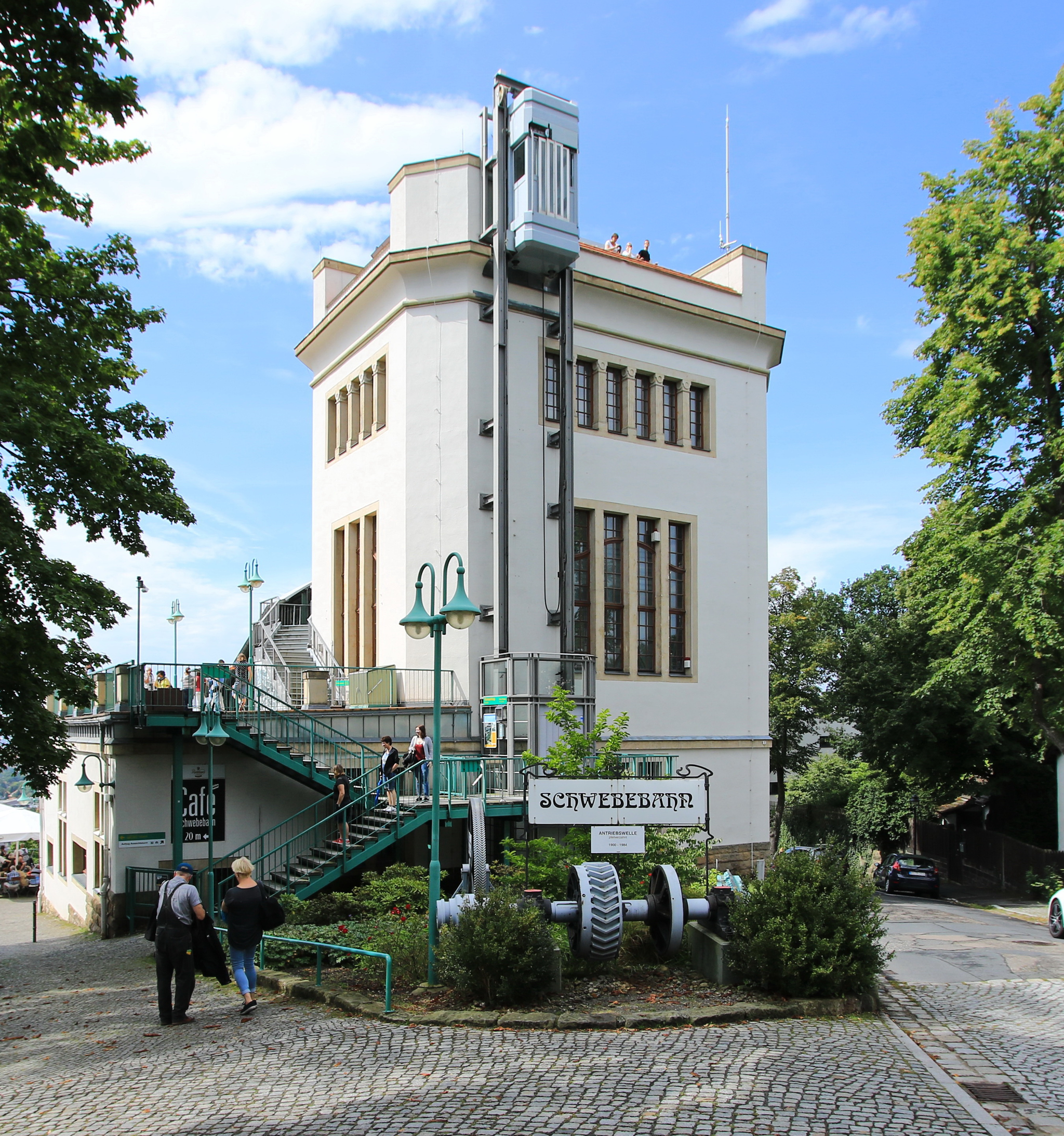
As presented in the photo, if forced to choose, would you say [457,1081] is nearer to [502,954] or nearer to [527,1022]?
[527,1022]

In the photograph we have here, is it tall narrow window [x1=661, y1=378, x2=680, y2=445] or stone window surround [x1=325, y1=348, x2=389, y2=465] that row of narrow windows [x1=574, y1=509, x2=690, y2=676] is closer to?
tall narrow window [x1=661, y1=378, x2=680, y2=445]

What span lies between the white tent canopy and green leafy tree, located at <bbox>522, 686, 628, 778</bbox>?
102ft

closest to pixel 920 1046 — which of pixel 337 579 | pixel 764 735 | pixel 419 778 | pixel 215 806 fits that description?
pixel 419 778

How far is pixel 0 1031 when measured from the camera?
11.9m

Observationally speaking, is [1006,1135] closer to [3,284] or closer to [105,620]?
[105,620]

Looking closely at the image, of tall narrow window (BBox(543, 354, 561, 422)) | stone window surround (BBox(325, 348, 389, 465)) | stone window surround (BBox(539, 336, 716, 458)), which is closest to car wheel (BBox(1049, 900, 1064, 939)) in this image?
stone window surround (BBox(539, 336, 716, 458))

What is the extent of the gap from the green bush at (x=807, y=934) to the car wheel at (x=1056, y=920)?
10.7 metres

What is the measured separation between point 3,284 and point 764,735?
72.0 ft

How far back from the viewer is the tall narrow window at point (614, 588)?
27.6 meters

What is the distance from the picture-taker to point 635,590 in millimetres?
27969

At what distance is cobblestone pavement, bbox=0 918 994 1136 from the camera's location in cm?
749

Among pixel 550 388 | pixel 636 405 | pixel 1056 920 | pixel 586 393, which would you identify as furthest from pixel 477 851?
pixel 636 405

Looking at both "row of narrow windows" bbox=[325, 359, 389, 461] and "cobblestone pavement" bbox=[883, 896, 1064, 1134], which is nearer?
"cobblestone pavement" bbox=[883, 896, 1064, 1134]

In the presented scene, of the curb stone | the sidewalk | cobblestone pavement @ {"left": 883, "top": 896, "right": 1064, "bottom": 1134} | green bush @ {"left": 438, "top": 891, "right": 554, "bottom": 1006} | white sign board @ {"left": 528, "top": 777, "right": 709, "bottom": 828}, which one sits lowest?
the sidewalk
